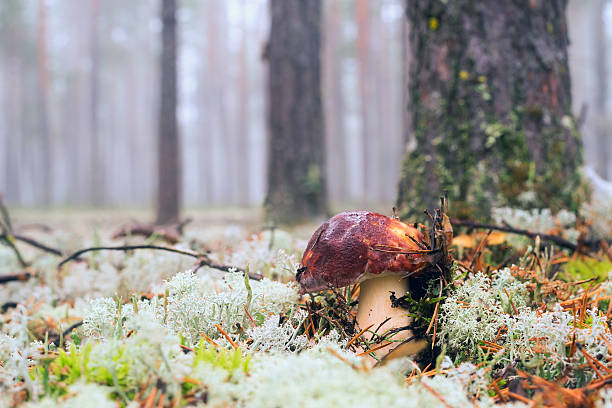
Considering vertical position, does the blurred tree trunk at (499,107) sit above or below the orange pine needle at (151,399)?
above

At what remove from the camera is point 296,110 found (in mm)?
5680

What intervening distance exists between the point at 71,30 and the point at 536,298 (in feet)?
121

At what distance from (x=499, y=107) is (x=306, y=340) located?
1954 mm

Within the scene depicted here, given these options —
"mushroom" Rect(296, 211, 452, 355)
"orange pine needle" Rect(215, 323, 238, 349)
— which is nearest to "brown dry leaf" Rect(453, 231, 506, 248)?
"mushroom" Rect(296, 211, 452, 355)

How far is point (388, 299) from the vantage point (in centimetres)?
142

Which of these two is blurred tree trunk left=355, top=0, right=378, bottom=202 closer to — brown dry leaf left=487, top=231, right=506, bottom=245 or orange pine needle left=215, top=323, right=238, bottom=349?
brown dry leaf left=487, top=231, right=506, bottom=245

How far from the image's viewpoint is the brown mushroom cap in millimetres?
1289

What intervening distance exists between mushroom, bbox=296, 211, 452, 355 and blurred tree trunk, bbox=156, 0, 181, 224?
5.82m

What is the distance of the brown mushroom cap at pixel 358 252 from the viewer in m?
1.29

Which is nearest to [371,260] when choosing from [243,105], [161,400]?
[161,400]

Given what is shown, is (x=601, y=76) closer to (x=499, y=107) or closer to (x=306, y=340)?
(x=499, y=107)

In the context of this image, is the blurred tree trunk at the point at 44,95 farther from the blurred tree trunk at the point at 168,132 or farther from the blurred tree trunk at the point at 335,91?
the blurred tree trunk at the point at 168,132

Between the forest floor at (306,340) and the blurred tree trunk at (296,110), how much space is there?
Result: 3.27 meters

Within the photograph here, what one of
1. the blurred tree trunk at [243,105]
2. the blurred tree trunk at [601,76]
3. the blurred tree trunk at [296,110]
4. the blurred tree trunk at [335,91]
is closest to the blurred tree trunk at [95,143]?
the blurred tree trunk at [243,105]
